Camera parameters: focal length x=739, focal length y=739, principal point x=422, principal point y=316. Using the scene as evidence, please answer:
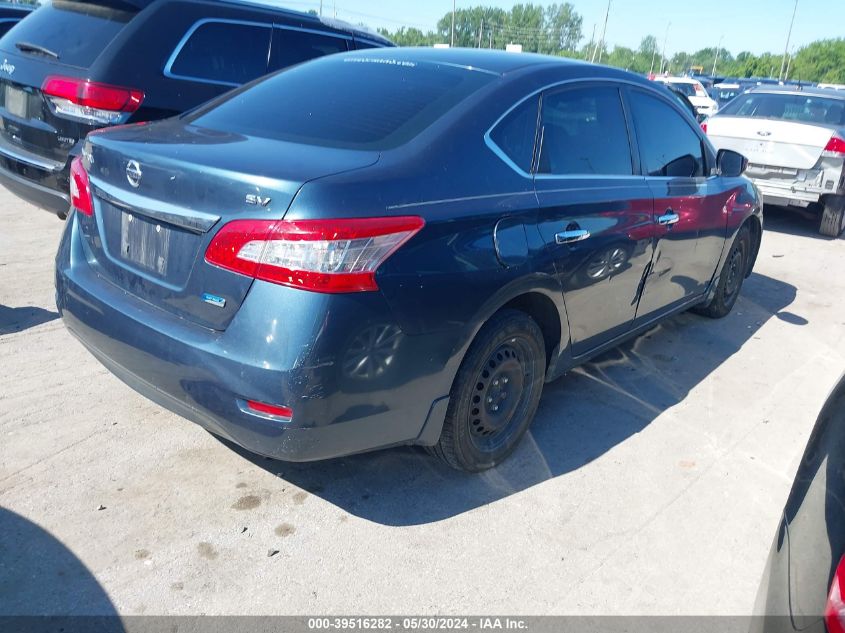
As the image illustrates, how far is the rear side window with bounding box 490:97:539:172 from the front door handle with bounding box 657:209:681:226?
3.87 feet

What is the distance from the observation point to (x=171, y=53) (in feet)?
16.9

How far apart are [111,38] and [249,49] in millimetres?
1164

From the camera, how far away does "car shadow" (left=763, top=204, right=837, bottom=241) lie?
9.47 meters

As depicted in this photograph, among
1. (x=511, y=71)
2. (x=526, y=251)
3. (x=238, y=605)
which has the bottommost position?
(x=238, y=605)

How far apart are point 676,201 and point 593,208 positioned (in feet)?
3.39

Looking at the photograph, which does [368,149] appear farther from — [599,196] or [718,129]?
[718,129]

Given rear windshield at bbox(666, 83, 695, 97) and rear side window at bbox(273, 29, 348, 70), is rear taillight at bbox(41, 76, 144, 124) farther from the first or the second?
rear windshield at bbox(666, 83, 695, 97)

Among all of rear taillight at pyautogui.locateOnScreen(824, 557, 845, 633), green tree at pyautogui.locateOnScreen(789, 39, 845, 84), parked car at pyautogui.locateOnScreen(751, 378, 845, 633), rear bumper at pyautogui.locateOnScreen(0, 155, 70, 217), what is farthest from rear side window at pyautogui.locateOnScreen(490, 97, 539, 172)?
green tree at pyautogui.locateOnScreen(789, 39, 845, 84)

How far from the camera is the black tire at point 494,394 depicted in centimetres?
301

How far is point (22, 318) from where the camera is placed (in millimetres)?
4496

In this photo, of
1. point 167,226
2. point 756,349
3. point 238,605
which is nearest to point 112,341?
point 167,226

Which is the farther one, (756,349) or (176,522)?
(756,349)

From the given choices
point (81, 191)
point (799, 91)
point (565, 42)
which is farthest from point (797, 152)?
point (565, 42)

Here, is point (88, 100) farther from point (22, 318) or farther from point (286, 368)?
point (286, 368)
